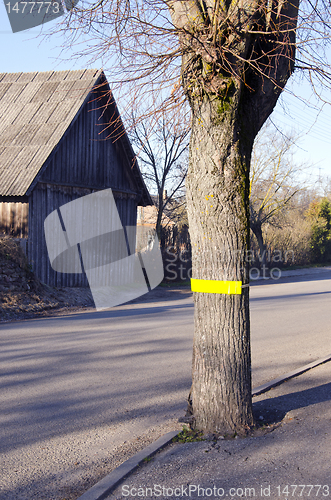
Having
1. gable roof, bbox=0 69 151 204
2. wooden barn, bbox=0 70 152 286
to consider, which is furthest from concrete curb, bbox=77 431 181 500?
gable roof, bbox=0 69 151 204

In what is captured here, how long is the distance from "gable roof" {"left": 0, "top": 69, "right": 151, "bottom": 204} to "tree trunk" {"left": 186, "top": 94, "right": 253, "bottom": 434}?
1021cm

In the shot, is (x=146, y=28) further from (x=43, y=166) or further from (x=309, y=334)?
(x=43, y=166)

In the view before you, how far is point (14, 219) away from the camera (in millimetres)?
14766

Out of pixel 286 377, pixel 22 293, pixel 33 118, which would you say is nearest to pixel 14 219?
pixel 22 293

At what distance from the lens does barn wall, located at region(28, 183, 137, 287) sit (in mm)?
14789

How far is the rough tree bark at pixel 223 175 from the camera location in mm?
3910

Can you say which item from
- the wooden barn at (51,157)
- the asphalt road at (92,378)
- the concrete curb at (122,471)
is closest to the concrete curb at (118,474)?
the concrete curb at (122,471)

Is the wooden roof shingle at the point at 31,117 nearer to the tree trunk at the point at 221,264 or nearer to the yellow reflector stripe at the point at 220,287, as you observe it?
the tree trunk at the point at 221,264

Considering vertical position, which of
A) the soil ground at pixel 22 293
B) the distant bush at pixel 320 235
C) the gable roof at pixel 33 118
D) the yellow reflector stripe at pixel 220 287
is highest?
the gable roof at pixel 33 118

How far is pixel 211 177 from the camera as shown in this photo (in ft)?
13.1

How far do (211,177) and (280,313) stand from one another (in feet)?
27.9

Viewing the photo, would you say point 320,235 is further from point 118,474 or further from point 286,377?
point 118,474

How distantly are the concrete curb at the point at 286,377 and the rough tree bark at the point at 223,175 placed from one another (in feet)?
4.13

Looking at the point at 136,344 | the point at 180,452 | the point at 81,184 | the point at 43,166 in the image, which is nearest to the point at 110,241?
the point at 81,184
